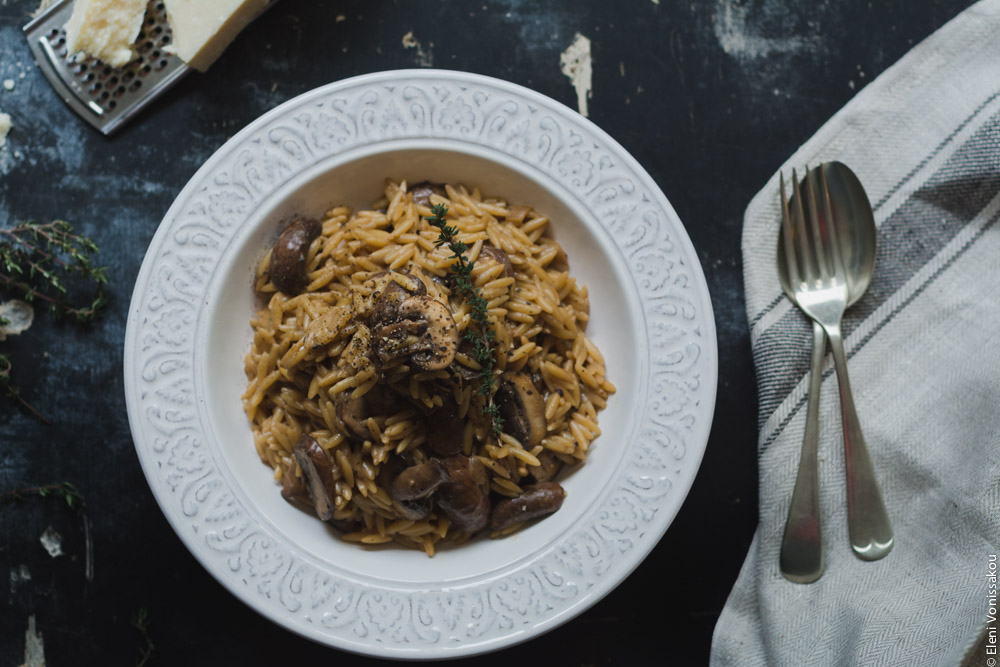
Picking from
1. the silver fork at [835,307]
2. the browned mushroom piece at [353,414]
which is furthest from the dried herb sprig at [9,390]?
the silver fork at [835,307]

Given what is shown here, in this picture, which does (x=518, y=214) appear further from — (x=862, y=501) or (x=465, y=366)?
(x=862, y=501)

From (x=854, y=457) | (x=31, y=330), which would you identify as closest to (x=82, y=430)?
(x=31, y=330)

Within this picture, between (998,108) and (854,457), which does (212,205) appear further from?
(998,108)

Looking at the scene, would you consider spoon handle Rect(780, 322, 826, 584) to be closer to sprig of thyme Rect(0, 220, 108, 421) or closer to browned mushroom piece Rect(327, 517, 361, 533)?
browned mushroom piece Rect(327, 517, 361, 533)

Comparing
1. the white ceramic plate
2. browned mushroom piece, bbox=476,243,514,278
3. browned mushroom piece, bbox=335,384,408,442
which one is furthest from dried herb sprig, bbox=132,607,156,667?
browned mushroom piece, bbox=476,243,514,278

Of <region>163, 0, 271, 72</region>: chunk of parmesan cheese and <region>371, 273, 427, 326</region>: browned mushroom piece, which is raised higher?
<region>163, 0, 271, 72</region>: chunk of parmesan cheese
